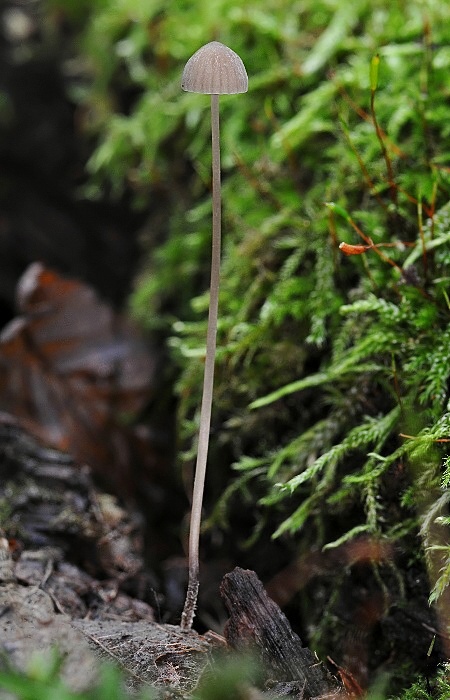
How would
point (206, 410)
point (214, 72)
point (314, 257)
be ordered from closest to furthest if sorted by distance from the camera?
point (214, 72)
point (206, 410)
point (314, 257)

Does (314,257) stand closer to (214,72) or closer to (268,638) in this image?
(214,72)

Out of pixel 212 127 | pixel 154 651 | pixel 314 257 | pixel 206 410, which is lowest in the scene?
pixel 154 651

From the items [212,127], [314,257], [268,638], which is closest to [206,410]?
[268,638]

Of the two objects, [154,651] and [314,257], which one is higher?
[314,257]

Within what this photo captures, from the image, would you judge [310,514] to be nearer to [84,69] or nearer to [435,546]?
[435,546]

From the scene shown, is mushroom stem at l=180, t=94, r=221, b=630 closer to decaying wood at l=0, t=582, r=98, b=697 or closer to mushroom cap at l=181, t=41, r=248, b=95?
mushroom cap at l=181, t=41, r=248, b=95

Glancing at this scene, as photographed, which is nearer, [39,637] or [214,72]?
[39,637]
